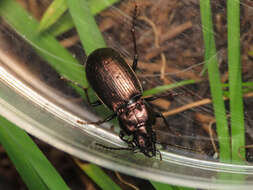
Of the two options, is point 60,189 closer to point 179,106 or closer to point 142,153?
point 142,153

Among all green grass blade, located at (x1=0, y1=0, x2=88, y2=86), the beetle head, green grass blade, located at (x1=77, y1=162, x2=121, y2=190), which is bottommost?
green grass blade, located at (x1=77, y1=162, x2=121, y2=190)

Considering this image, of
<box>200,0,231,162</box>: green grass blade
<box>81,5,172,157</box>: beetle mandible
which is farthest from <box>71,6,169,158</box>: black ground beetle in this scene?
<box>200,0,231,162</box>: green grass blade

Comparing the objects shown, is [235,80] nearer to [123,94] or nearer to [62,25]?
[123,94]

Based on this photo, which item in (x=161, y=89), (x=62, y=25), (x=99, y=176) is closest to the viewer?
(x=99, y=176)

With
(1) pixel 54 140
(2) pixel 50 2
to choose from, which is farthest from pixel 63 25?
(1) pixel 54 140

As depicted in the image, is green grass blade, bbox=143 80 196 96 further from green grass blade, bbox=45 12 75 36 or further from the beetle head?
green grass blade, bbox=45 12 75 36

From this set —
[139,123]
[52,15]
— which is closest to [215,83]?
[139,123]
